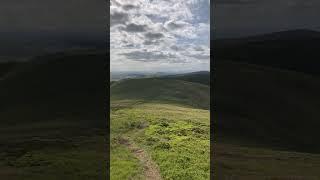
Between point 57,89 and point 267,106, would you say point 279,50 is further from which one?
point 57,89

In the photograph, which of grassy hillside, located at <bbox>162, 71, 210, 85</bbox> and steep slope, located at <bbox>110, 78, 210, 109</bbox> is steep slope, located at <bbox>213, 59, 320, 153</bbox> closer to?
steep slope, located at <bbox>110, 78, 210, 109</bbox>

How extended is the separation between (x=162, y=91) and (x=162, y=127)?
62558 millimetres

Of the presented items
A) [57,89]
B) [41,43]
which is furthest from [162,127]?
[41,43]

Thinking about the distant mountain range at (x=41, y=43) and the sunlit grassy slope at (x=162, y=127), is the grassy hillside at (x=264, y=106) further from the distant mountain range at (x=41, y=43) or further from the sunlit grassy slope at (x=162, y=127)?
the distant mountain range at (x=41, y=43)

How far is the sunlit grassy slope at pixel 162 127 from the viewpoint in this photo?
67.8 m

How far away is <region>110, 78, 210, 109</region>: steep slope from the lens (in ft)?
500

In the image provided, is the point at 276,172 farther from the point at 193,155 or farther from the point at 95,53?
the point at 95,53

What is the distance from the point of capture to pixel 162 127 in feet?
324

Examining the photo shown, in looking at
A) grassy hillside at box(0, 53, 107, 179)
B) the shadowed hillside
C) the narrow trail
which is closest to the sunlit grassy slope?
the narrow trail

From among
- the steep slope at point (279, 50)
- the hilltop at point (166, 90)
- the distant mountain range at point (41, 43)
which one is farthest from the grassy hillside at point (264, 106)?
the hilltop at point (166, 90)

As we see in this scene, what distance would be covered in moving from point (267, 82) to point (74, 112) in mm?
46987

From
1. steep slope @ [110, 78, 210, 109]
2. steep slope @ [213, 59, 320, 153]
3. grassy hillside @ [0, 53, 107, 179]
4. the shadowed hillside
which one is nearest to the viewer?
grassy hillside @ [0, 53, 107, 179]

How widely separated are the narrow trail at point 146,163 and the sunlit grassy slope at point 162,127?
2.61 feet

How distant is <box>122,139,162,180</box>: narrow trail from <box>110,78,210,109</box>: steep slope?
62.6 m
